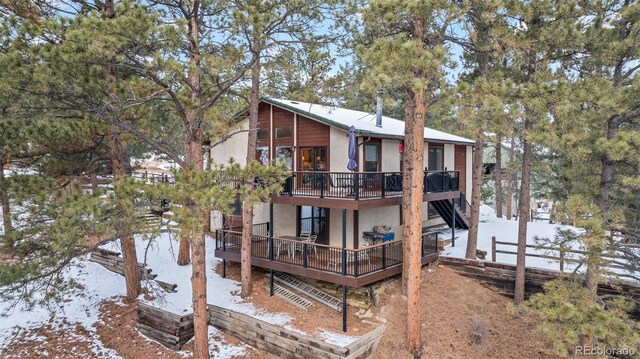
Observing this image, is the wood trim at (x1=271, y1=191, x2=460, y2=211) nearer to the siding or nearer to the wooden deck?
the wooden deck

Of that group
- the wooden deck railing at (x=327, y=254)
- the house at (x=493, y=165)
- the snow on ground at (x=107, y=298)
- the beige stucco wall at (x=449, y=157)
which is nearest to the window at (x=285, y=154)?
the wooden deck railing at (x=327, y=254)

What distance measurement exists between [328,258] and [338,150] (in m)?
3.99

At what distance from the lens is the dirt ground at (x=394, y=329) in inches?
376

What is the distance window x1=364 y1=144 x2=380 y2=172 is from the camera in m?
13.3

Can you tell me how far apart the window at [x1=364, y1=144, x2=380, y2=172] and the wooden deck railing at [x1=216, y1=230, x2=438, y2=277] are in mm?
2960

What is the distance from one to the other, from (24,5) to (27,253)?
6.07m

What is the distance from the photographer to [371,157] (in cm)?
1356

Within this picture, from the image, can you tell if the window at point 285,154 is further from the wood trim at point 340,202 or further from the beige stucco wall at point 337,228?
the beige stucco wall at point 337,228

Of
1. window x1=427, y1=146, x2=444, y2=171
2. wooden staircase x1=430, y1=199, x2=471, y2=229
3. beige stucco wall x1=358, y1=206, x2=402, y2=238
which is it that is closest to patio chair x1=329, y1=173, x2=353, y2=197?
beige stucco wall x1=358, y1=206, x2=402, y2=238

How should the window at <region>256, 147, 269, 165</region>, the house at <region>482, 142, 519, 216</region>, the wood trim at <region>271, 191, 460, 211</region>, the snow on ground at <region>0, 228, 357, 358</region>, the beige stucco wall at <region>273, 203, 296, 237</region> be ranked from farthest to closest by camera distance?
the house at <region>482, 142, 519, 216</region>
the window at <region>256, 147, 269, 165</region>
the beige stucco wall at <region>273, 203, 296, 237</region>
the wood trim at <region>271, 191, 460, 211</region>
the snow on ground at <region>0, 228, 357, 358</region>

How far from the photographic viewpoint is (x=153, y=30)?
7215mm

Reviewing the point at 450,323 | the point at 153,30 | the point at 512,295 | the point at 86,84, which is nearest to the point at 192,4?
the point at 153,30

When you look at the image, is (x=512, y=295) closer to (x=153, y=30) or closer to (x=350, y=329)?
(x=350, y=329)

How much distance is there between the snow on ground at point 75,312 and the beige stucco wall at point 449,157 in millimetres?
15572
